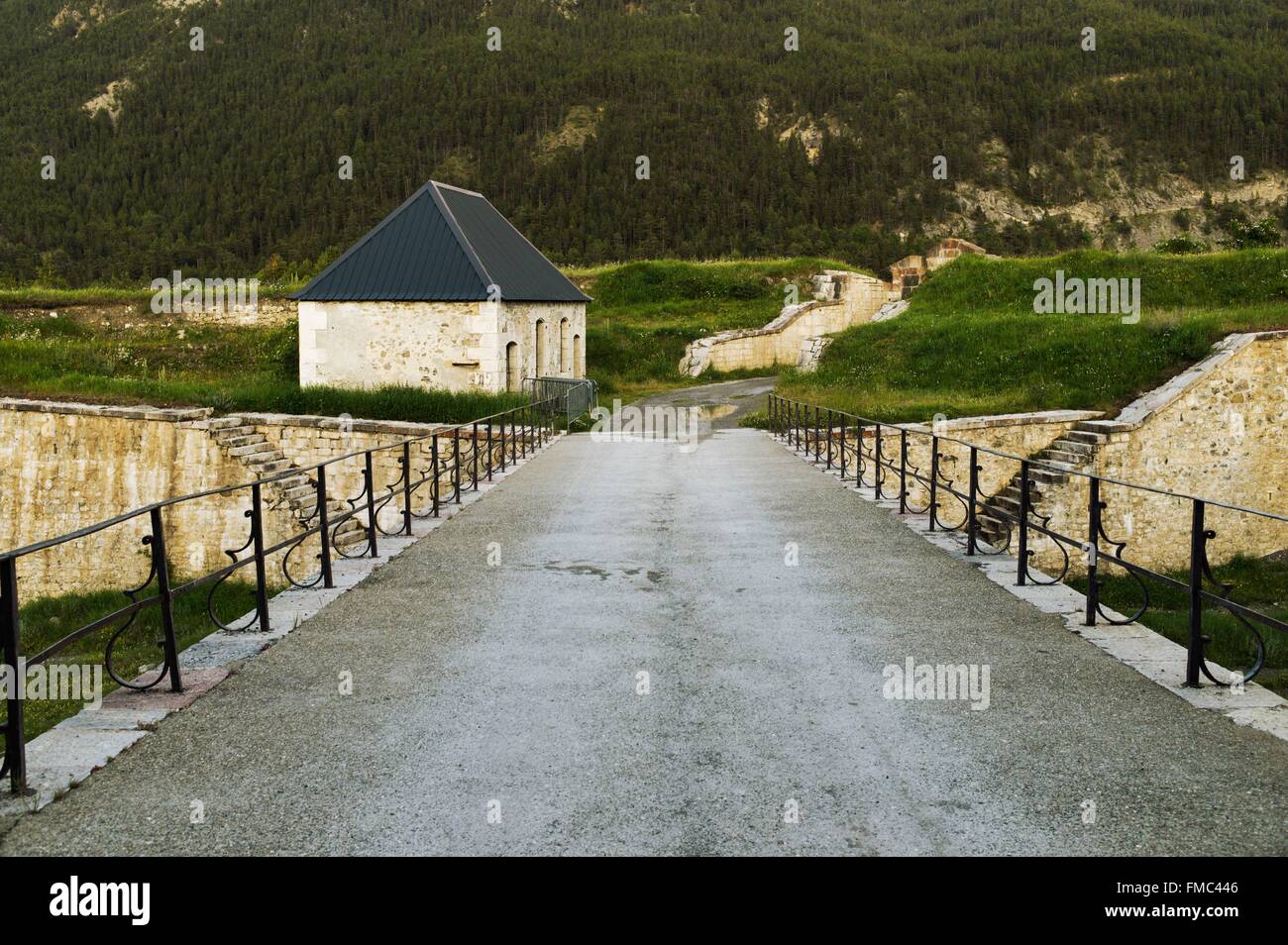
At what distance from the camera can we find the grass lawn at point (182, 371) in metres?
24.7

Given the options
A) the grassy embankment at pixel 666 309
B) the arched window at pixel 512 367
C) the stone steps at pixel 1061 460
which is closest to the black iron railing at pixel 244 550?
the arched window at pixel 512 367

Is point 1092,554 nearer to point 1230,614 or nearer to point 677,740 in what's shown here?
point 677,740

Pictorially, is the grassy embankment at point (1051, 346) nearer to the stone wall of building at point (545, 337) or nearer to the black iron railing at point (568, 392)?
the black iron railing at point (568, 392)

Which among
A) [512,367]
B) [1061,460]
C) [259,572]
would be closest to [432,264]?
[512,367]

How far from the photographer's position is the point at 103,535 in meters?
21.8

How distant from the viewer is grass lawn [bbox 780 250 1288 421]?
2128 centimetres

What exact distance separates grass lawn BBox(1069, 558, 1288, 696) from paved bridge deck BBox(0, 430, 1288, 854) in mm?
A: 2391

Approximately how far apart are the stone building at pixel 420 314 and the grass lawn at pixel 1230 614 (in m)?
17.0

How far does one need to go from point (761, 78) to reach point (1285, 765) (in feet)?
364

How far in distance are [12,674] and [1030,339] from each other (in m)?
23.2

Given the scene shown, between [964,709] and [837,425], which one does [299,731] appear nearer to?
[964,709]

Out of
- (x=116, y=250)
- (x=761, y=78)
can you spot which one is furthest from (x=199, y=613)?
(x=761, y=78)

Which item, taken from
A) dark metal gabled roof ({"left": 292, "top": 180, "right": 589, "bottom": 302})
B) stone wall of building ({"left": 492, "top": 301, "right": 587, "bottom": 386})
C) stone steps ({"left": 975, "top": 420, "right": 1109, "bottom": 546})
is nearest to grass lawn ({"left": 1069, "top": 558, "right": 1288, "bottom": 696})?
stone steps ({"left": 975, "top": 420, "right": 1109, "bottom": 546})

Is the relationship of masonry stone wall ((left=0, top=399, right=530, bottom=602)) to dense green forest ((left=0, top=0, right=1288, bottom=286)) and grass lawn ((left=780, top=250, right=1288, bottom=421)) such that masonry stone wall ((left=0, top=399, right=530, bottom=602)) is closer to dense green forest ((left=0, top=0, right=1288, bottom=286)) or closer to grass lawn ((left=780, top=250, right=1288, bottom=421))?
grass lawn ((left=780, top=250, right=1288, bottom=421))
